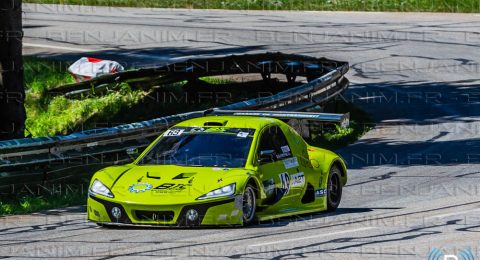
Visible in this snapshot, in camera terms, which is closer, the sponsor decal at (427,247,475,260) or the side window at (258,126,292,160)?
the sponsor decal at (427,247,475,260)

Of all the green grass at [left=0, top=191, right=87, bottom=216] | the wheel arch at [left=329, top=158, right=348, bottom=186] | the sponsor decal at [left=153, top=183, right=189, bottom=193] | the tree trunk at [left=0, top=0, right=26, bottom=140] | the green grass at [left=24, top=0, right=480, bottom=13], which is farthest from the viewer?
the green grass at [left=24, top=0, right=480, bottom=13]

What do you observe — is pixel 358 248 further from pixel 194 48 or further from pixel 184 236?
pixel 194 48

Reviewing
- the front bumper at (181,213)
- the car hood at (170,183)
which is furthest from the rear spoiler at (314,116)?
the front bumper at (181,213)

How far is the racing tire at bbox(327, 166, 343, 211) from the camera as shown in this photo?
1453 centimetres

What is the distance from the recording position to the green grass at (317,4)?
3550cm

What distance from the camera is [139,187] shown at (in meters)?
12.8

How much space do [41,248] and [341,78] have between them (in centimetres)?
1206

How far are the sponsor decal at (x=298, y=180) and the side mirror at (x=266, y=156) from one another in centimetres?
40

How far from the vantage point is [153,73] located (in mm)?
22750

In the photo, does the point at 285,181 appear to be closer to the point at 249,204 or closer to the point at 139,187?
the point at 249,204

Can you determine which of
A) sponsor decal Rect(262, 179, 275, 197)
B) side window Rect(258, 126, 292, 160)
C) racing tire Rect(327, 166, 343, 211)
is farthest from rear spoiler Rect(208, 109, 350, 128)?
sponsor decal Rect(262, 179, 275, 197)

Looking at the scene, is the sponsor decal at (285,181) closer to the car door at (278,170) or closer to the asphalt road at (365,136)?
the car door at (278,170)

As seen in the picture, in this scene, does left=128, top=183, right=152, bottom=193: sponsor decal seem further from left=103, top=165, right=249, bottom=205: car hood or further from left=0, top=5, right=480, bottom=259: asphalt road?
left=0, top=5, right=480, bottom=259: asphalt road

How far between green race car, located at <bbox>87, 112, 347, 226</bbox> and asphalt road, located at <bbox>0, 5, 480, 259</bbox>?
226 millimetres
